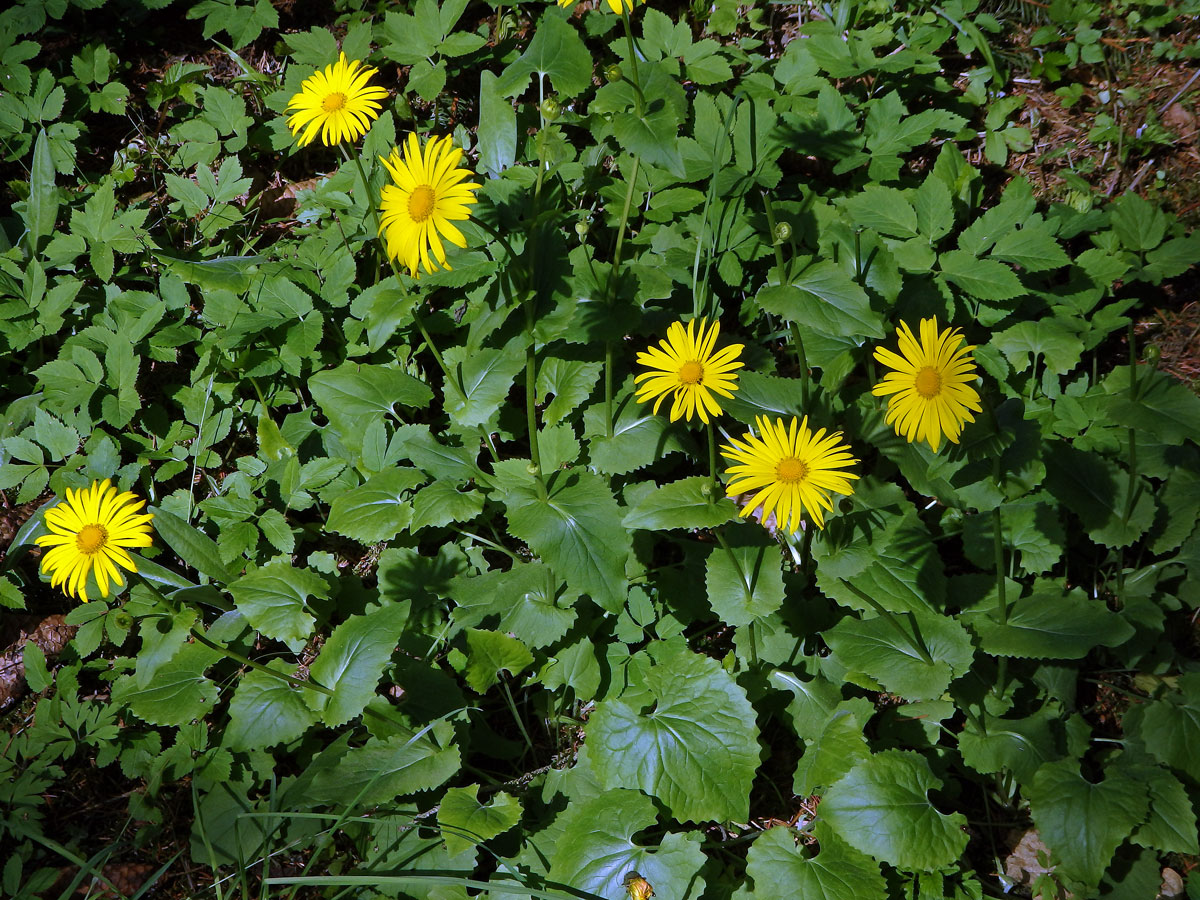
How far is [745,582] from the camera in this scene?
7.40 ft

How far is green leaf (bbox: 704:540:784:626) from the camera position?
2250 mm

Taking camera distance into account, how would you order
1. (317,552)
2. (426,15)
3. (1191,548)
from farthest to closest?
1. (426,15)
2. (317,552)
3. (1191,548)

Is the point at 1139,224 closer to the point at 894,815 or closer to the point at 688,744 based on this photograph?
the point at 894,815

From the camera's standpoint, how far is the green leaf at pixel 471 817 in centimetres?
214

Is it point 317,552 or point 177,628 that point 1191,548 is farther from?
point 177,628

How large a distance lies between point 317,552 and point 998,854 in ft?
7.51

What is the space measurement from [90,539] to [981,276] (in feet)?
9.10

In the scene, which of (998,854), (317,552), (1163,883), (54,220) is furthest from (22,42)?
(1163,883)

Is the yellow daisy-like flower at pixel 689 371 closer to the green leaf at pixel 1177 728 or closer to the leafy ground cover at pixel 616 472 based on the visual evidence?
the leafy ground cover at pixel 616 472

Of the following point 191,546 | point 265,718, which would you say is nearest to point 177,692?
point 265,718

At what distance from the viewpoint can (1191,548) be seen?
250cm

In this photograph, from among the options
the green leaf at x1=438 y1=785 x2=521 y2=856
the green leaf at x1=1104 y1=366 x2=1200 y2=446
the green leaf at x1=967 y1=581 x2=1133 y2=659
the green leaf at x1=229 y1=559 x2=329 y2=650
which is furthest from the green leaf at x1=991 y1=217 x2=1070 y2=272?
the green leaf at x1=229 y1=559 x2=329 y2=650

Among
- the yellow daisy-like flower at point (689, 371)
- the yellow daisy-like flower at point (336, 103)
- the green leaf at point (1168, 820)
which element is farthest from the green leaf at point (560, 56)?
the green leaf at point (1168, 820)

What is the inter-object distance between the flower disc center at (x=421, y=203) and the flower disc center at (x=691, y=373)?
78cm
